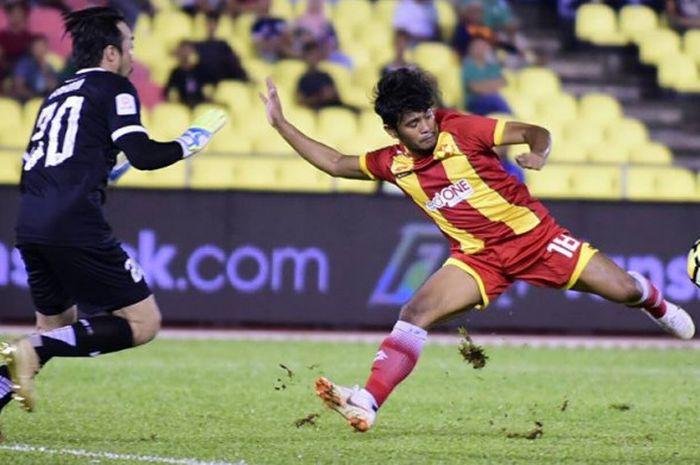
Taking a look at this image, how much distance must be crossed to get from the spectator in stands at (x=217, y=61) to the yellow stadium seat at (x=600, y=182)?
4.01 metres

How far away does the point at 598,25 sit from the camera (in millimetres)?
19188

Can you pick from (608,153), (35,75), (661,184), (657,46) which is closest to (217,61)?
(35,75)

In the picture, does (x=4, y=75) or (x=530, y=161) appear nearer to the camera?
(x=530, y=161)

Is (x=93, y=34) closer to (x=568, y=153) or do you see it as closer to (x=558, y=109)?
(x=568, y=153)

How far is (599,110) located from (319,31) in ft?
11.0

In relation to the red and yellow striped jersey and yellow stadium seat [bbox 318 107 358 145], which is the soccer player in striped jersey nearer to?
the red and yellow striped jersey

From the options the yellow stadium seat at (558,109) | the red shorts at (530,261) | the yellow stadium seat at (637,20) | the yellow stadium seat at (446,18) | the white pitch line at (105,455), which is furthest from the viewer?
the yellow stadium seat at (637,20)

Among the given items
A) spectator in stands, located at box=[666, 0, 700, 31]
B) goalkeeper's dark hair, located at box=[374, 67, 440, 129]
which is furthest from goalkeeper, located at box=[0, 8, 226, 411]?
spectator in stands, located at box=[666, 0, 700, 31]

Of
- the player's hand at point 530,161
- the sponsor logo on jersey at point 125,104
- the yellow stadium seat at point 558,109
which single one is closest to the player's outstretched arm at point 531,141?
the player's hand at point 530,161

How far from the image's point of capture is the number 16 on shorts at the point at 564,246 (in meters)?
8.02

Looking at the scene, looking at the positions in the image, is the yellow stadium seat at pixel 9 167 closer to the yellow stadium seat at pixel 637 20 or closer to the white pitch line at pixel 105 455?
the white pitch line at pixel 105 455

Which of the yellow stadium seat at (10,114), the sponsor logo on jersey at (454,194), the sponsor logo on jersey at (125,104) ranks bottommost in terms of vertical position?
the yellow stadium seat at (10,114)

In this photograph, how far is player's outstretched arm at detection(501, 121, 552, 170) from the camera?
7180 millimetres

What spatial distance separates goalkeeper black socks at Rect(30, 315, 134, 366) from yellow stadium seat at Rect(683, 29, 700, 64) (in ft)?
42.6
